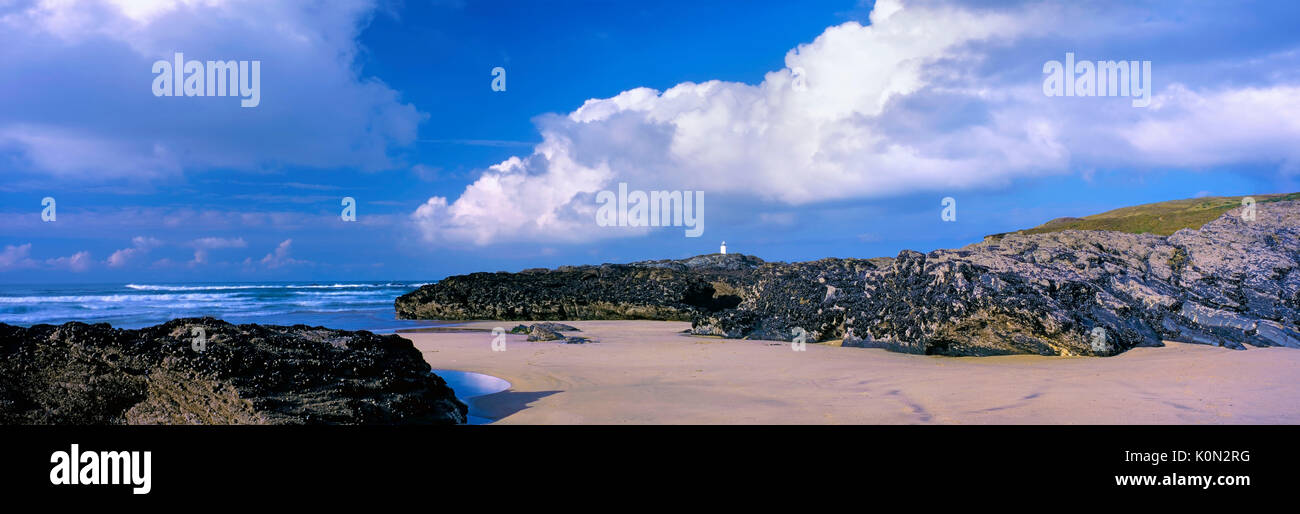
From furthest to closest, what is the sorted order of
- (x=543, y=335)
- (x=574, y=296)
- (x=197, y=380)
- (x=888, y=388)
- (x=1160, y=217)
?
(x=1160, y=217) < (x=574, y=296) < (x=543, y=335) < (x=888, y=388) < (x=197, y=380)

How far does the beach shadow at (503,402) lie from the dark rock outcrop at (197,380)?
0.31m

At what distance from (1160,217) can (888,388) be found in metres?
50.1

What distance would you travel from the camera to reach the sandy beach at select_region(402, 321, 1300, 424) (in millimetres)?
4645


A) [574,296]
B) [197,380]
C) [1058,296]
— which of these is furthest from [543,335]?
[574,296]

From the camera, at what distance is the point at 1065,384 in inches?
225

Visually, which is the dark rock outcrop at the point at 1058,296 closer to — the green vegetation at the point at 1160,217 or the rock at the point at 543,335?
the rock at the point at 543,335

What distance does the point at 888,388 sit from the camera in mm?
5773

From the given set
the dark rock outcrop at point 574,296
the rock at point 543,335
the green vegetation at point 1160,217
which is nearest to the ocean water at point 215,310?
the dark rock outcrop at point 574,296

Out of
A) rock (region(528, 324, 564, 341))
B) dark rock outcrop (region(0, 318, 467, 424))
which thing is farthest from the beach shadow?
rock (region(528, 324, 564, 341))

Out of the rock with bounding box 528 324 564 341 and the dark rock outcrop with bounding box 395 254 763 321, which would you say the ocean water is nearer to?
the dark rock outcrop with bounding box 395 254 763 321

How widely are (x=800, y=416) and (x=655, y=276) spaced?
18.4 metres

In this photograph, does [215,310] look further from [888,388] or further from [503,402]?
[888,388]

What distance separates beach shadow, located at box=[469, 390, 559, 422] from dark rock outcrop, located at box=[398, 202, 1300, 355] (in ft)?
17.5

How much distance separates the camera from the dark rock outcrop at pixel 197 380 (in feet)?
14.1
